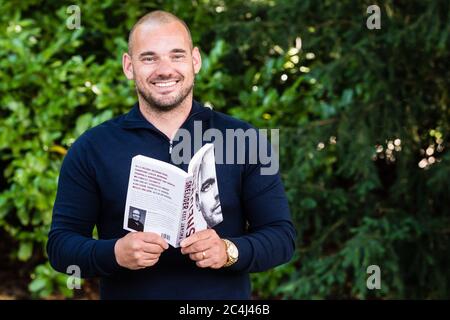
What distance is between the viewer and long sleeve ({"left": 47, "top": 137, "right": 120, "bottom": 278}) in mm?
2338

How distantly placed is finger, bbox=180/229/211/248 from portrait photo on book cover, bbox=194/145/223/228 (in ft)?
0.28

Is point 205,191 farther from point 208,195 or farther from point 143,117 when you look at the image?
point 143,117

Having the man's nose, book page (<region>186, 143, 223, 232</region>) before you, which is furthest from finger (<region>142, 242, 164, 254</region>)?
the man's nose

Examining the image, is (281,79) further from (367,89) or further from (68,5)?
(68,5)

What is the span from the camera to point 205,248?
220 cm

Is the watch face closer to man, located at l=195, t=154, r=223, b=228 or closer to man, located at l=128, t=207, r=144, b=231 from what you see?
man, located at l=195, t=154, r=223, b=228

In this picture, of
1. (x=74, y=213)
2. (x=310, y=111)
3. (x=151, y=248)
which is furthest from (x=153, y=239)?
(x=310, y=111)

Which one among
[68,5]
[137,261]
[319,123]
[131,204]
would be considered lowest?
Answer: [137,261]

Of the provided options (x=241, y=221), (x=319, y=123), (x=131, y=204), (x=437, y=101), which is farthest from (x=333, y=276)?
(x=131, y=204)

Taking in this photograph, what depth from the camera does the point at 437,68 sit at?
15.7ft

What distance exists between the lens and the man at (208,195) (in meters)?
2.29

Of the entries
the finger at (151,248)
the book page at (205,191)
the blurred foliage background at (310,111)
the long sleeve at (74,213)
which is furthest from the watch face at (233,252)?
the blurred foliage background at (310,111)

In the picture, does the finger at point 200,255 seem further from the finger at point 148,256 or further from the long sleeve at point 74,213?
the long sleeve at point 74,213

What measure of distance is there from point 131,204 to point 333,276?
2.58 m
